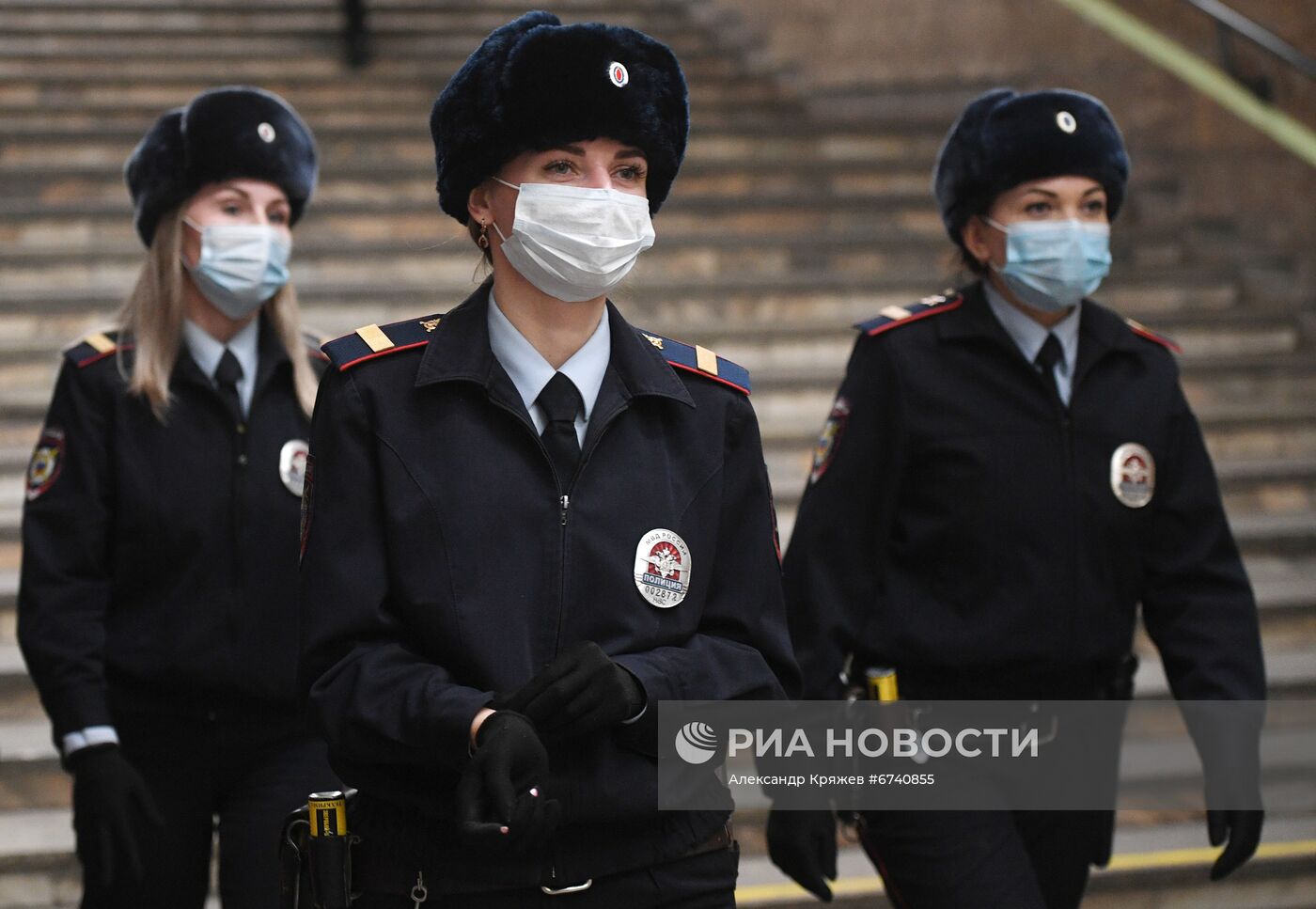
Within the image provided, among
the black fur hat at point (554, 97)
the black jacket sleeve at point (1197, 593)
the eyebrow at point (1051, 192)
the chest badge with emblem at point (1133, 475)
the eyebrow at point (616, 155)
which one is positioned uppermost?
the black fur hat at point (554, 97)

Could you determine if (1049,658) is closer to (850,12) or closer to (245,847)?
(245,847)

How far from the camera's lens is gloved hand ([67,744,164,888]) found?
290cm

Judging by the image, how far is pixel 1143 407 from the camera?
303 cm

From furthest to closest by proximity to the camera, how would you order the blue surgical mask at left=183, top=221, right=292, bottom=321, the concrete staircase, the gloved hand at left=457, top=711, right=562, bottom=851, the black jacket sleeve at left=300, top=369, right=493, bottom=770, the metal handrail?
the metal handrail < the concrete staircase < the blue surgical mask at left=183, top=221, right=292, bottom=321 < the black jacket sleeve at left=300, top=369, right=493, bottom=770 < the gloved hand at left=457, top=711, right=562, bottom=851

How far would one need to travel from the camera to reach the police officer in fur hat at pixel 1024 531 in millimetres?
2889

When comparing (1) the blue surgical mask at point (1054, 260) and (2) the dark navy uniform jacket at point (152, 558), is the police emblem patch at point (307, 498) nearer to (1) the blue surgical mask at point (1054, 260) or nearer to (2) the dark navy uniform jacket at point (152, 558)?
(2) the dark navy uniform jacket at point (152, 558)

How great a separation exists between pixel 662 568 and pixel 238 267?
1.56 meters

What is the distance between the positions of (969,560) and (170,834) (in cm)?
150

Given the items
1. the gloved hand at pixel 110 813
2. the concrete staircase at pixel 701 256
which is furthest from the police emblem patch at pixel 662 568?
the concrete staircase at pixel 701 256

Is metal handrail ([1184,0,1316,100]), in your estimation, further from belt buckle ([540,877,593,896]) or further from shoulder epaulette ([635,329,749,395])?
belt buckle ([540,877,593,896])

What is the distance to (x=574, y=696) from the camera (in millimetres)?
1892

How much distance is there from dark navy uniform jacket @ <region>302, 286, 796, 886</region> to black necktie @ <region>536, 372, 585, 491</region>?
2cm

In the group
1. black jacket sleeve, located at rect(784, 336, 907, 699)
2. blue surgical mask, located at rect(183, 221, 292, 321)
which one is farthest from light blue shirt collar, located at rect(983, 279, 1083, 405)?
blue surgical mask, located at rect(183, 221, 292, 321)

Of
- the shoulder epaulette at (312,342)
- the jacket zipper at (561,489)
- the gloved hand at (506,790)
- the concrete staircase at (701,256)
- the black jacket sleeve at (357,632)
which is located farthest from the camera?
the concrete staircase at (701,256)
